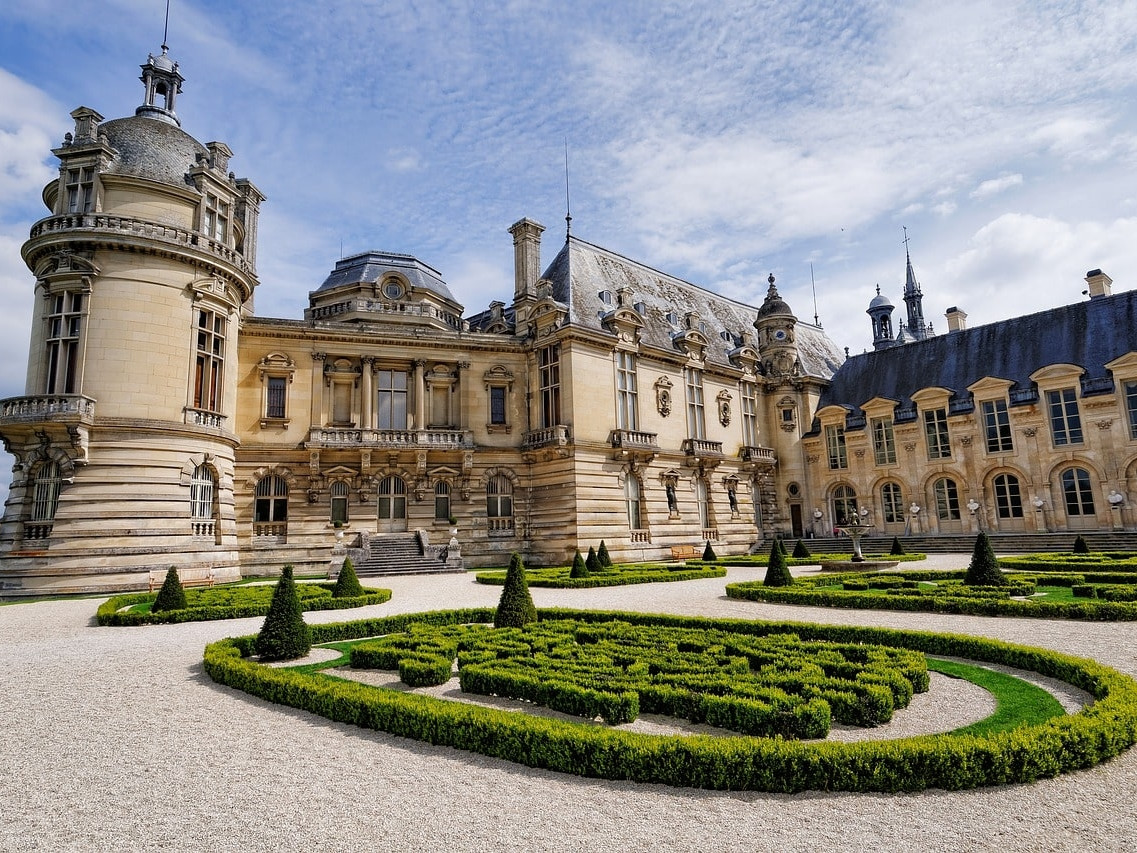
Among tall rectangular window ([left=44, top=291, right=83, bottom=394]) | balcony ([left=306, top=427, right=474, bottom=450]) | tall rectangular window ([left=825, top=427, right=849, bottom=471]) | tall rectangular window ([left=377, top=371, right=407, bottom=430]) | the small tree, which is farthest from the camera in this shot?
tall rectangular window ([left=825, top=427, right=849, bottom=471])

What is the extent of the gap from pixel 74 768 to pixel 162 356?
24942 millimetres

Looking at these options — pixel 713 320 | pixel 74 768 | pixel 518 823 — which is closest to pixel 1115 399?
pixel 713 320

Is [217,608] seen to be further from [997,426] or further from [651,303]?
[997,426]

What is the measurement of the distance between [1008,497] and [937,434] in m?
5.30

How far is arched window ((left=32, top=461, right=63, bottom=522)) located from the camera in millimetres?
26188

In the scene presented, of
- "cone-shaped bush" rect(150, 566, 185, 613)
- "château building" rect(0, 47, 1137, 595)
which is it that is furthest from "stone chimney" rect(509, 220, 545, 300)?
"cone-shaped bush" rect(150, 566, 185, 613)

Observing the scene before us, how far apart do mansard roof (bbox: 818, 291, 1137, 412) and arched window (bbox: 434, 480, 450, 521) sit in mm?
28956

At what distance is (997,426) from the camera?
130ft

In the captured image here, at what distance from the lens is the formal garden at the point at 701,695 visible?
6246mm

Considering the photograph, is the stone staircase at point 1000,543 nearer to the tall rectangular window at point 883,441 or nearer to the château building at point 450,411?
the château building at point 450,411

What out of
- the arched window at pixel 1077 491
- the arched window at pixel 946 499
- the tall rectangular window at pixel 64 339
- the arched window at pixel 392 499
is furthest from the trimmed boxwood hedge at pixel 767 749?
the arched window at pixel 946 499

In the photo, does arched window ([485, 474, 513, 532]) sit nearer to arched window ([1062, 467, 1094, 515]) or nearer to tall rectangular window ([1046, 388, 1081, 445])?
arched window ([1062, 467, 1094, 515])

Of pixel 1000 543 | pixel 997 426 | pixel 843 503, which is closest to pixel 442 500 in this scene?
pixel 843 503

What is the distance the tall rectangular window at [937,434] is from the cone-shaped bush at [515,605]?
3577 cm
